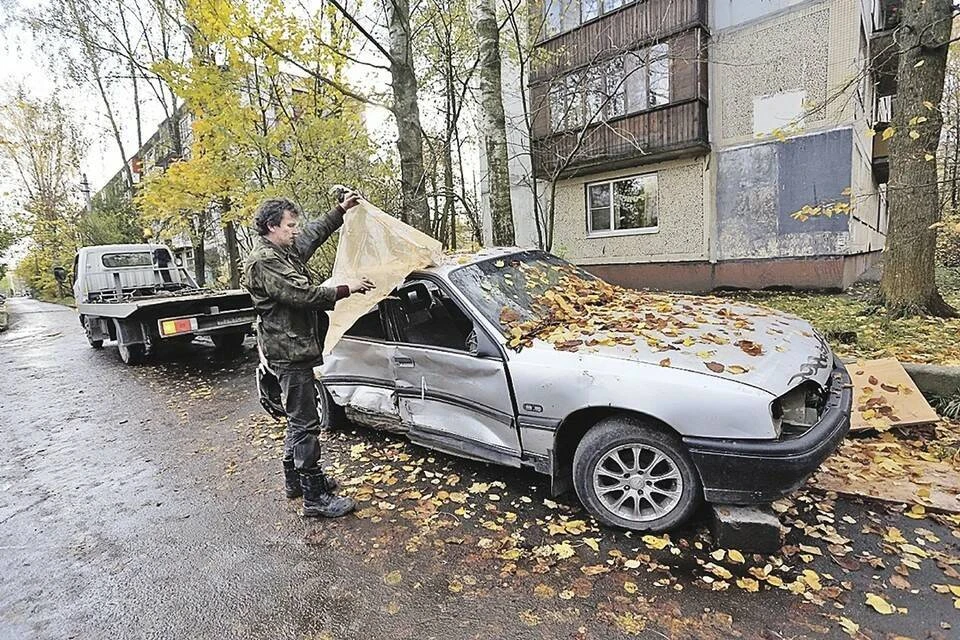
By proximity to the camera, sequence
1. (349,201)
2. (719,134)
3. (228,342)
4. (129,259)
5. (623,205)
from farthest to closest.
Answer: (623,205) → (719,134) → (129,259) → (228,342) → (349,201)

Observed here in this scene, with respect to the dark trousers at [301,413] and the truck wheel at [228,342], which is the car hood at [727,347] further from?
the truck wheel at [228,342]

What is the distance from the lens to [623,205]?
14320 mm

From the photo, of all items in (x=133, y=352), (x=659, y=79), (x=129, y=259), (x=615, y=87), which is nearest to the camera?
(x=133, y=352)

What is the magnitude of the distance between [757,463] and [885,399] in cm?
230

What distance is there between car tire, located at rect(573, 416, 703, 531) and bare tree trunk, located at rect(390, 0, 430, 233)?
16.4 ft

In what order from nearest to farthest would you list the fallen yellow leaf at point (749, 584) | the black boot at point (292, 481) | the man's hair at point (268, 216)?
the fallen yellow leaf at point (749, 584) < the man's hair at point (268, 216) < the black boot at point (292, 481)

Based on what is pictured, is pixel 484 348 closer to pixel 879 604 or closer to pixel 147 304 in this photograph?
pixel 879 604

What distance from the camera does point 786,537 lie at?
2670mm

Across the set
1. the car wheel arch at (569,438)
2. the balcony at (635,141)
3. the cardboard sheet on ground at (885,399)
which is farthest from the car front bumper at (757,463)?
the balcony at (635,141)

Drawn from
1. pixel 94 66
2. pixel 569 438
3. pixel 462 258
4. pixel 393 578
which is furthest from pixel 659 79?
pixel 94 66

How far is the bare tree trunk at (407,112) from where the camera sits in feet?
21.7

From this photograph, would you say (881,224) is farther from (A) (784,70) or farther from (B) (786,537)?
(B) (786,537)

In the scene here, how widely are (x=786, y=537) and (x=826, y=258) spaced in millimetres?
11041

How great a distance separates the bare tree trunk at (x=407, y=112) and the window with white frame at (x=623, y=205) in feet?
28.6
